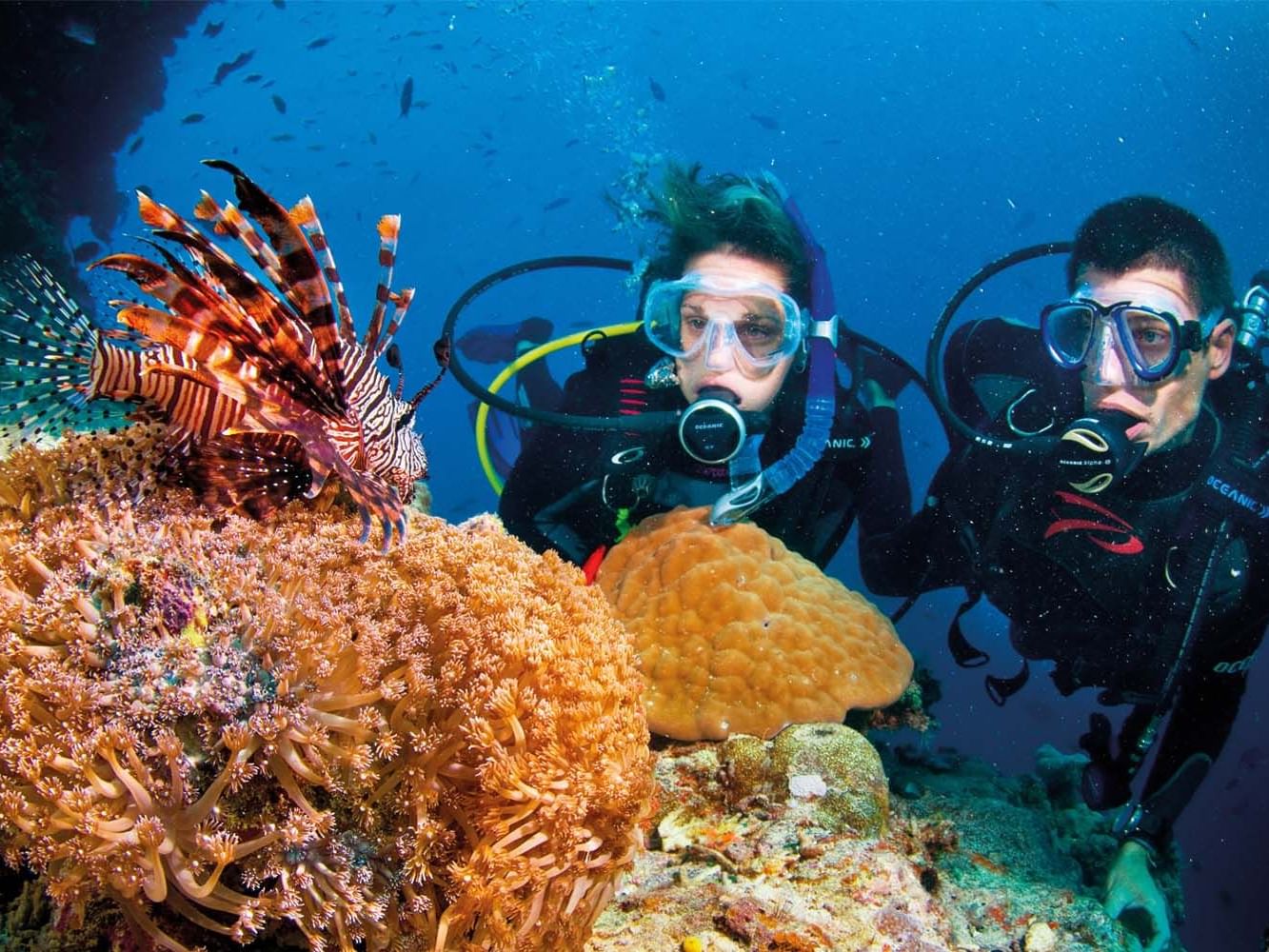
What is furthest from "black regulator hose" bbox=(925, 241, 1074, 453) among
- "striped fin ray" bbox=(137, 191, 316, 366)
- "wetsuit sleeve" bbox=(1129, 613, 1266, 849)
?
"striped fin ray" bbox=(137, 191, 316, 366)

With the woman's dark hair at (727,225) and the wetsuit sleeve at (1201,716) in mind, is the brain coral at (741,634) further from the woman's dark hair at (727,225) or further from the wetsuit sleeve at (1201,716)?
the woman's dark hair at (727,225)

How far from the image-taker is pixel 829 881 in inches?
Answer: 96.4

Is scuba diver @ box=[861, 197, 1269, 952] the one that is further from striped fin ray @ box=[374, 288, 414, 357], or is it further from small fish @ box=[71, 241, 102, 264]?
small fish @ box=[71, 241, 102, 264]

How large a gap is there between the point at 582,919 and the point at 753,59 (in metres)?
74.2

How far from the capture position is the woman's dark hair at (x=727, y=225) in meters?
5.74

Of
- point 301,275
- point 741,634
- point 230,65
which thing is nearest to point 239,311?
point 301,275

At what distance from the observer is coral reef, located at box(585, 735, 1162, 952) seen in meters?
2.21

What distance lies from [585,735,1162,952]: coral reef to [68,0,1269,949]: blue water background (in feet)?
121

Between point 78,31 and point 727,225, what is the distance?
1371 centimetres

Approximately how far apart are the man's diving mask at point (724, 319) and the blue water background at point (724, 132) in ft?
114

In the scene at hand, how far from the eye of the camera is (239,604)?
1.89 meters

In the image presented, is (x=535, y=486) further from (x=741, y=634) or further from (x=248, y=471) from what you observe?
(x=248, y=471)

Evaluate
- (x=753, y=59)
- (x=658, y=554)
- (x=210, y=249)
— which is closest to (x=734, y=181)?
(x=658, y=554)

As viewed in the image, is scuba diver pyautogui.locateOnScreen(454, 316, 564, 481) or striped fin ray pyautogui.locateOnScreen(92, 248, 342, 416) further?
scuba diver pyautogui.locateOnScreen(454, 316, 564, 481)
